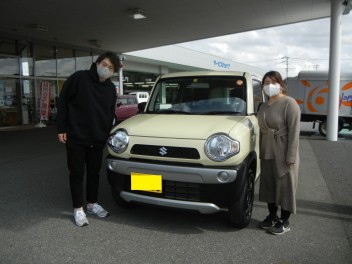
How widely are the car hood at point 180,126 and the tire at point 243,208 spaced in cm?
65

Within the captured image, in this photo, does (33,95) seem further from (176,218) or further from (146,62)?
(176,218)

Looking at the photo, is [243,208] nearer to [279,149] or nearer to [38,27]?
[279,149]

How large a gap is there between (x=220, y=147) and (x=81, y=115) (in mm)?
1649

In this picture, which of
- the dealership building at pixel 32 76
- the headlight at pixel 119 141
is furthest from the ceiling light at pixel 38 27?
the headlight at pixel 119 141

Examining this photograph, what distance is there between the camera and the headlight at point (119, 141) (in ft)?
12.2

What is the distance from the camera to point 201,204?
3.40 meters

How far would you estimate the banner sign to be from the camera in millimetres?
16516

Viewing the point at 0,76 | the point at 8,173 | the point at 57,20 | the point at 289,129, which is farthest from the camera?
the point at 0,76

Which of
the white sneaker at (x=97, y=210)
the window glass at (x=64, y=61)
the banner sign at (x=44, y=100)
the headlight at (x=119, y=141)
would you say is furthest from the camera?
the window glass at (x=64, y=61)

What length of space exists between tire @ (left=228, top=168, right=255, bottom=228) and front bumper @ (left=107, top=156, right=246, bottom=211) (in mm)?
173

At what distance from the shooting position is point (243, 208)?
12.1 feet

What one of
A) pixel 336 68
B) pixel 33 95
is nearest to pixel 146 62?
pixel 33 95

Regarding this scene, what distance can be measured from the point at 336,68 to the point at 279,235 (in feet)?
29.4

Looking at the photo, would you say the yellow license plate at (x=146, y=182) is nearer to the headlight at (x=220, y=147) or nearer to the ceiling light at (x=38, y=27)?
the headlight at (x=220, y=147)
